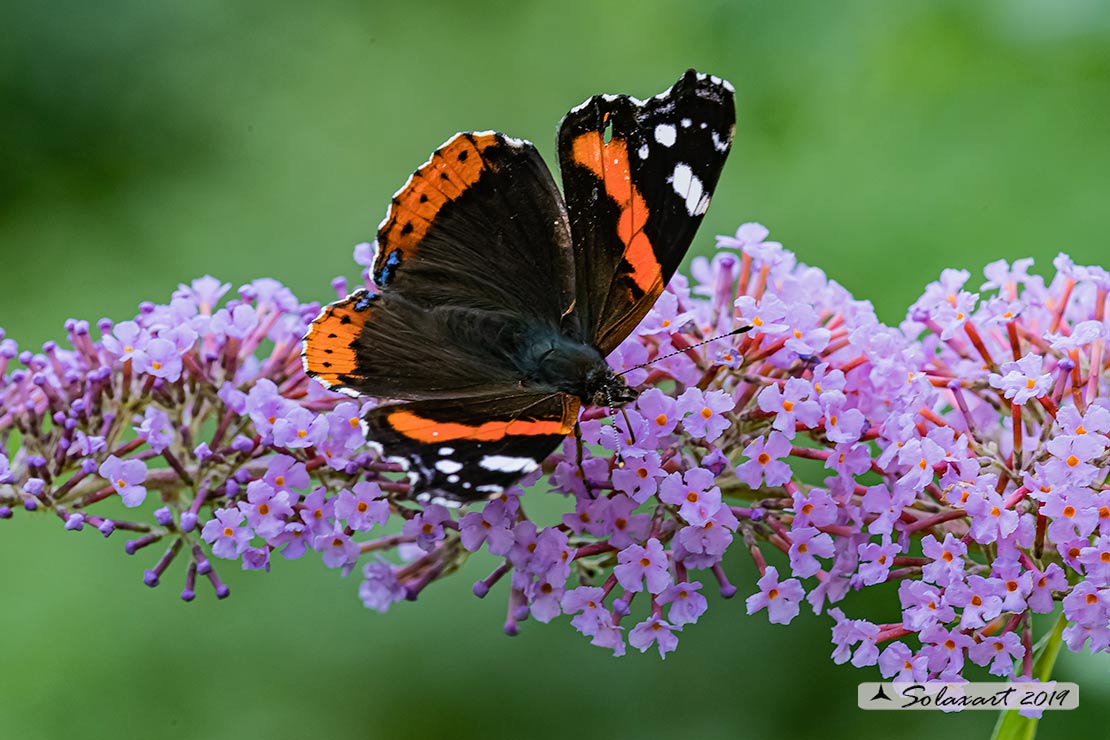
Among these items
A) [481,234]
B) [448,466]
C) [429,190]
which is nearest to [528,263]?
[481,234]

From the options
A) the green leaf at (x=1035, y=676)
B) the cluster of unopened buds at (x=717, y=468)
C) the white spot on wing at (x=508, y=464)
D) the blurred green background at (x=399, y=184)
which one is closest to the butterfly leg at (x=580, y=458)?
the cluster of unopened buds at (x=717, y=468)

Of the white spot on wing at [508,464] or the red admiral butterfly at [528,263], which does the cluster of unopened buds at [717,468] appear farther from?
the white spot on wing at [508,464]

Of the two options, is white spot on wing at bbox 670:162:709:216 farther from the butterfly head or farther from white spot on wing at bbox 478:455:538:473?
white spot on wing at bbox 478:455:538:473

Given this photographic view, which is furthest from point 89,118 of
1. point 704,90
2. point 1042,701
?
point 1042,701

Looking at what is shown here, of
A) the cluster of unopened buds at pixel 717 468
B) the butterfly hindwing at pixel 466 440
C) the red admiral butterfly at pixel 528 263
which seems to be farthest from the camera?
the red admiral butterfly at pixel 528 263

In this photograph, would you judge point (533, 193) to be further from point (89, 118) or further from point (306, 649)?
point (89, 118)
